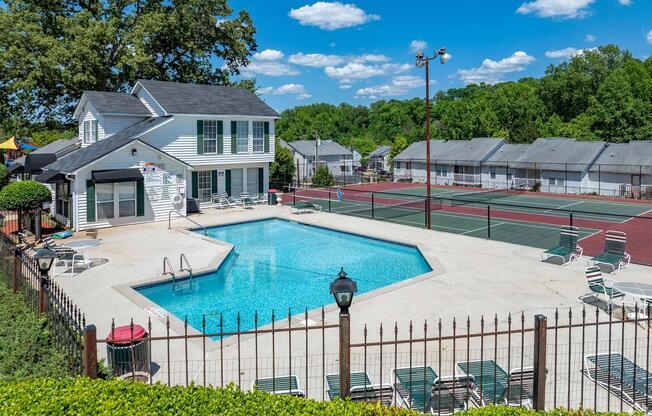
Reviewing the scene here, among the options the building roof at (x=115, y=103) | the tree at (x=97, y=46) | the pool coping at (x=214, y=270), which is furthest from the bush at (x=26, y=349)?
the tree at (x=97, y=46)

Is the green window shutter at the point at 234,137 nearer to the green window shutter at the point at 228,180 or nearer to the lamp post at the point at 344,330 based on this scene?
the green window shutter at the point at 228,180

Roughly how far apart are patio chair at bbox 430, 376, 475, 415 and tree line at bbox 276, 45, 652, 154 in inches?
2449

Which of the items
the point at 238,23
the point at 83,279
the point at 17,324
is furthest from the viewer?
the point at 238,23

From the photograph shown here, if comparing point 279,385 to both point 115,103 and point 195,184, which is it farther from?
point 115,103

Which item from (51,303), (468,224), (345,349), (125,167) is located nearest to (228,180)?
(125,167)

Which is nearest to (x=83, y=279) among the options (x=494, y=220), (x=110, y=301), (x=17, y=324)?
(x=110, y=301)

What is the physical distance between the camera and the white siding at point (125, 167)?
2320 centimetres

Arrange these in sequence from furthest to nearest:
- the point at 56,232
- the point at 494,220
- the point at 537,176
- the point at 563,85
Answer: the point at 563,85, the point at 537,176, the point at 494,220, the point at 56,232

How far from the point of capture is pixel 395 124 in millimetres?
105688

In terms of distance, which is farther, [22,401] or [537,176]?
[537,176]

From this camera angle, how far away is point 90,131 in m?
30.6

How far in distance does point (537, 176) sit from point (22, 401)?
4976 cm

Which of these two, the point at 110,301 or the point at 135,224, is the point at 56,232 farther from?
the point at 110,301

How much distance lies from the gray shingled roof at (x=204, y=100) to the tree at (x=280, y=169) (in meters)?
8.38
